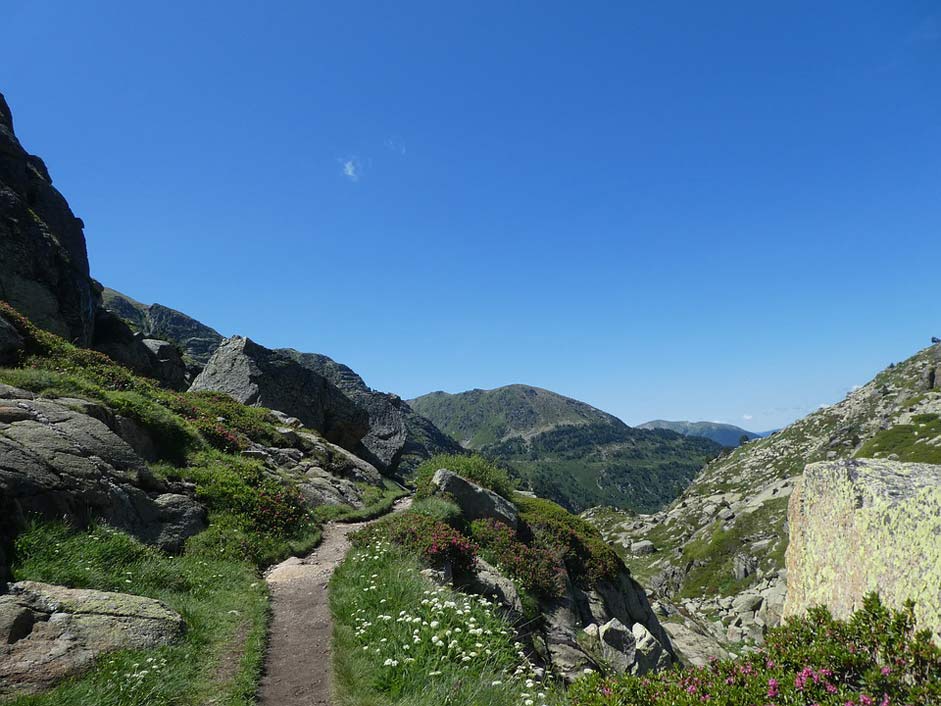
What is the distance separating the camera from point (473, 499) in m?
21.0

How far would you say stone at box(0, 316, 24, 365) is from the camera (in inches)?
767

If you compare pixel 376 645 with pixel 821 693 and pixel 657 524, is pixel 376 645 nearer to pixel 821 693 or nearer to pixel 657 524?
pixel 821 693

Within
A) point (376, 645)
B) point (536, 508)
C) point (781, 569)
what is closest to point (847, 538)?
point (376, 645)

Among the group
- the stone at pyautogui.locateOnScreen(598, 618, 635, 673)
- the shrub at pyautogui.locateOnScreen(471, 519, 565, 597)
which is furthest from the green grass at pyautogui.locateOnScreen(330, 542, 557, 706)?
the stone at pyautogui.locateOnScreen(598, 618, 635, 673)

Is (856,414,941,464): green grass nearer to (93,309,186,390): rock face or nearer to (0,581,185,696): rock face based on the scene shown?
(0,581,185,696): rock face

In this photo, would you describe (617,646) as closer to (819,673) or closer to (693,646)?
(693,646)

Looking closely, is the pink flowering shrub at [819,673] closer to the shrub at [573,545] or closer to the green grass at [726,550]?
the shrub at [573,545]

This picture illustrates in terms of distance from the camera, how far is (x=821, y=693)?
15.7 ft

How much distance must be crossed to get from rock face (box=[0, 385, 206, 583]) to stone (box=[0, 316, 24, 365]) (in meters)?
6.65

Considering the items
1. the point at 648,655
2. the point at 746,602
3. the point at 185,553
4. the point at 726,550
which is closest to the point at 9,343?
the point at 185,553

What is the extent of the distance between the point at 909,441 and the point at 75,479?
4748 inches

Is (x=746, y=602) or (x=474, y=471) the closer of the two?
(x=474, y=471)

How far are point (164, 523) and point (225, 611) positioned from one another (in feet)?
16.6

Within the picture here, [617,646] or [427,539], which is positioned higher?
[427,539]
